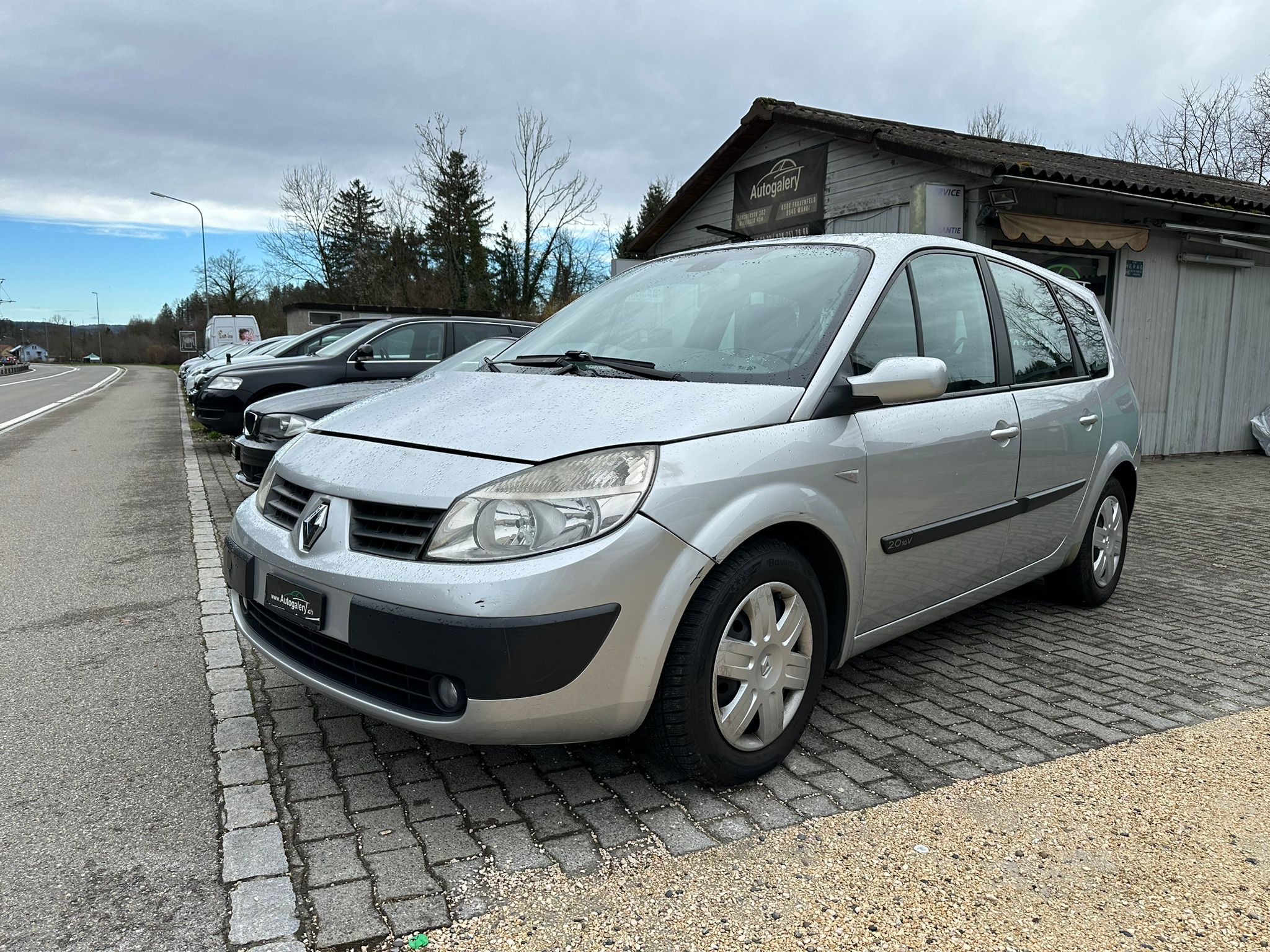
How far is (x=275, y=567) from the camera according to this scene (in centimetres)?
264

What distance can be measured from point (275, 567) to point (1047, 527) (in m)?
3.18

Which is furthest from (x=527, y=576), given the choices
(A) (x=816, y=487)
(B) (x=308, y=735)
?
(B) (x=308, y=735)

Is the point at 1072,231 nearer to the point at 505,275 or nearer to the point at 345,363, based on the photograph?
the point at 345,363

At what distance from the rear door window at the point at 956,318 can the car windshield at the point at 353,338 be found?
7.33 meters

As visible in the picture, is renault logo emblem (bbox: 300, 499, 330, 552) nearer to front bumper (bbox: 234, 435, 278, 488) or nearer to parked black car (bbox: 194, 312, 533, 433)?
front bumper (bbox: 234, 435, 278, 488)

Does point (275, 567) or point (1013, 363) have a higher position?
point (1013, 363)

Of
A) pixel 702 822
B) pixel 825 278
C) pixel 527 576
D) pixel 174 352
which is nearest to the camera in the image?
pixel 527 576

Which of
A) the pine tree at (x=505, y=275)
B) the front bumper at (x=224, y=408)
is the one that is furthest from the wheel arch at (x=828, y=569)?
the pine tree at (x=505, y=275)

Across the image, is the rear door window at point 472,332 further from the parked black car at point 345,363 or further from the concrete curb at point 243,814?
the concrete curb at point 243,814

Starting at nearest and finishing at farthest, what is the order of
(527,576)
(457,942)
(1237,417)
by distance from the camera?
1. (457,942)
2. (527,576)
3. (1237,417)

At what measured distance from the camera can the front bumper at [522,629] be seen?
222 cm

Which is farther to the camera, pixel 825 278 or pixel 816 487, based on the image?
pixel 825 278

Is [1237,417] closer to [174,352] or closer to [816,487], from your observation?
[816,487]

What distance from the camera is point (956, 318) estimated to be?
3.55m
